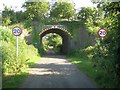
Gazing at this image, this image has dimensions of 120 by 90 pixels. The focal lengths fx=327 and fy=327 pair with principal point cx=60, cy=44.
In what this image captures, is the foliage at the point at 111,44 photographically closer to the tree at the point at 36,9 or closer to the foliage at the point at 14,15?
the tree at the point at 36,9

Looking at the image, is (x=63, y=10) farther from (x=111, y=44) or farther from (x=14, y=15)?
(x=111, y=44)

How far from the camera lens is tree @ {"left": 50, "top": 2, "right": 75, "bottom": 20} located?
4769 cm

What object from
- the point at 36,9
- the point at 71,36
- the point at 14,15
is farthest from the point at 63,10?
the point at 14,15

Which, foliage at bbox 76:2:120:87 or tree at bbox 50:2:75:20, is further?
tree at bbox 50:2:75:20

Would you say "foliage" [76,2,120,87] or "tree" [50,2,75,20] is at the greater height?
"tree" [50,2,75,20]

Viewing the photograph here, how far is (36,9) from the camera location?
47.5m

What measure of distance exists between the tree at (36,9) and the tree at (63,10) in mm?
1425

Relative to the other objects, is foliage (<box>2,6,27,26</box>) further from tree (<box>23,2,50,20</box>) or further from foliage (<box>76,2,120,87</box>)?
foliage (<box>76,2,120,87</box>)

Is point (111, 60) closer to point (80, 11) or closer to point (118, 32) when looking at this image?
point (118, 32)

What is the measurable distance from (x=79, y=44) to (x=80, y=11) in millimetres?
5294

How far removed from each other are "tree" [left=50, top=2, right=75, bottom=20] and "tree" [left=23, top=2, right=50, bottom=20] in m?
1.42

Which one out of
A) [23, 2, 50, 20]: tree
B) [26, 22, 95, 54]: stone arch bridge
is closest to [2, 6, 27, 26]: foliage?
[23, 2, 50, 20]: tree

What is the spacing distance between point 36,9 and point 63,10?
4060 millimetres

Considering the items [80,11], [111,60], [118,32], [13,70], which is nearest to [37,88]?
[111,60]
